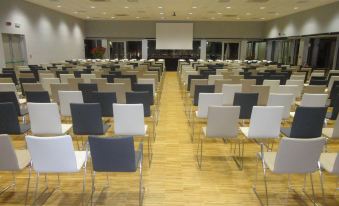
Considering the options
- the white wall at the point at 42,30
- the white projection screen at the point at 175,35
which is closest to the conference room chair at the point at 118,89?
the white wall at the point at 42,30

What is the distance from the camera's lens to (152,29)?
82.4 feet

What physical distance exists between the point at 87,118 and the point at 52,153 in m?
1.39

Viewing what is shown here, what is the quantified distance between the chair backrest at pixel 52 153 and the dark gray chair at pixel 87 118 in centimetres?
130

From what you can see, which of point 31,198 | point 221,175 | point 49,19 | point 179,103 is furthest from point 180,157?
point 49,19

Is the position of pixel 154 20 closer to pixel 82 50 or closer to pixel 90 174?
pixel 82 50

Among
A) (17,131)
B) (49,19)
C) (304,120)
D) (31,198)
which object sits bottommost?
(31,198)

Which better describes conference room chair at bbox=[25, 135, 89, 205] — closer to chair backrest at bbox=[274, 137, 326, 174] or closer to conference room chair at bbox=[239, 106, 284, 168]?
chair backrest at bbox=[274, 137, 326, 174]

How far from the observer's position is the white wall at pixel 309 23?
14.1 m

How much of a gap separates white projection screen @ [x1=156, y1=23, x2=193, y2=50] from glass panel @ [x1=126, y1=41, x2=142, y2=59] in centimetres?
265

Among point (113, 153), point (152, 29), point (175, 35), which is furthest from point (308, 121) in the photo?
point (152, 29)

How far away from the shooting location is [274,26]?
2248 cm

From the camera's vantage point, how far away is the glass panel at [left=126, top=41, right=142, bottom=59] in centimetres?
2630

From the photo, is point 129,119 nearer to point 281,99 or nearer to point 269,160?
point 269,160

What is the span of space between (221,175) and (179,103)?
5.05m
